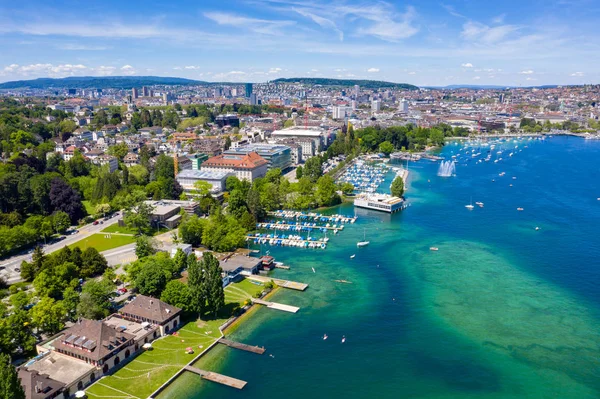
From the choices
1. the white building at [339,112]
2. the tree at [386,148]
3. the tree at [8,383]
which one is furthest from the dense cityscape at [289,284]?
the white building at [339,112]

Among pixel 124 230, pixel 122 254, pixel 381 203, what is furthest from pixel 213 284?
pixel 381 203

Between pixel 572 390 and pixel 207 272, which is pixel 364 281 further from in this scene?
pixel 572 390

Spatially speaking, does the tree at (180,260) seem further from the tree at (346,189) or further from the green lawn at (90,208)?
the tree at (346,189)

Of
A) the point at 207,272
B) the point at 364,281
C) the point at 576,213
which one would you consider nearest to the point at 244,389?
the point at 207,272

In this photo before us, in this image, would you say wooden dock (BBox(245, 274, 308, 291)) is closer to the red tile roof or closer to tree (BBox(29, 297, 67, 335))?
tree (BBox(29, 297, 67, 335))

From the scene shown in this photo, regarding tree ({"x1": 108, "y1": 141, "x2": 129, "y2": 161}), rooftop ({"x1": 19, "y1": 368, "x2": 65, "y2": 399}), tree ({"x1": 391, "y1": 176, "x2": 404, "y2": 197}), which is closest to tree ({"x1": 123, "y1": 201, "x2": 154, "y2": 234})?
rooftop ({"x1": 19, "y1": 368, "x2": 65, "y2": 399})

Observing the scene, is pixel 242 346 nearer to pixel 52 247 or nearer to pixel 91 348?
pixel 91 348
